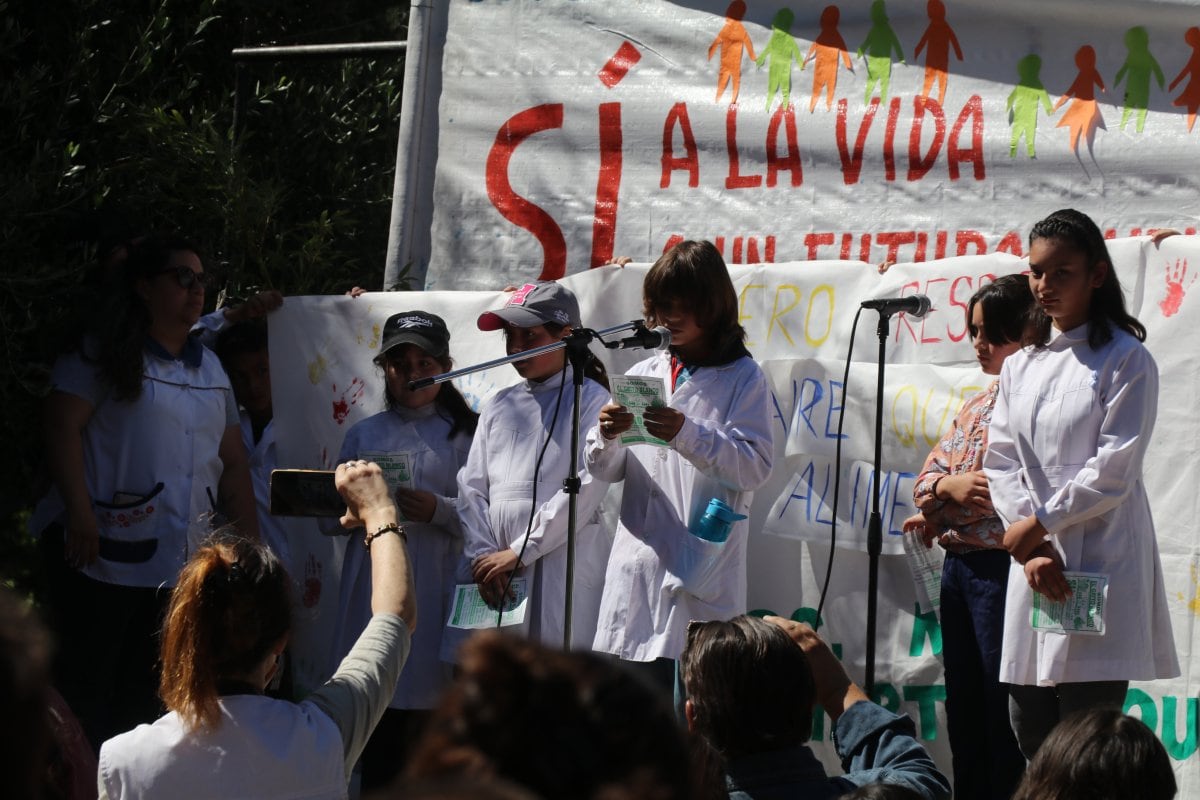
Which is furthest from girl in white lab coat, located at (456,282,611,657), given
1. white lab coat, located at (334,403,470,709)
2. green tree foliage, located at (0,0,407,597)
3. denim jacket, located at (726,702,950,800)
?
denim jacket, located at (726,702,950,800)

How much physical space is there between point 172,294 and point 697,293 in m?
1.83

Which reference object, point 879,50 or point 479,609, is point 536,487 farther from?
point 879,50

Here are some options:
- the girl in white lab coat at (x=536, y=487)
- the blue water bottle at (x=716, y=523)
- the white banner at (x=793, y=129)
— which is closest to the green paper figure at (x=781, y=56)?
the white banner at (x=793, y=129)

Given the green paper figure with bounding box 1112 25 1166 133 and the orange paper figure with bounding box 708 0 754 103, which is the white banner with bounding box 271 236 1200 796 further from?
the orange paper figure with bounding box 708 0 754 103

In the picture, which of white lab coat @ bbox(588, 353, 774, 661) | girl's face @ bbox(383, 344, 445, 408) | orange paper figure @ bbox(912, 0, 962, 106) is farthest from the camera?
orange paper figure @ bbox(912, 0, 962, 106)

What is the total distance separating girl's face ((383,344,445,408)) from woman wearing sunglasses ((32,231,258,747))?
2.02 ft

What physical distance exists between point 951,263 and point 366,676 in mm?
3131

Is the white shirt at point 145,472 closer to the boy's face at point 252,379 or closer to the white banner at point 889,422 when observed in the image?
the boy's face at point 252,379

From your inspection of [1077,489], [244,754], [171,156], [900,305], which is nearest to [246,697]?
[244,754]

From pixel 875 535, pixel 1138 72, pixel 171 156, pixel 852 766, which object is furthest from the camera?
pixel 171 156

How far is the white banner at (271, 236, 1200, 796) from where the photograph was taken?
4.48 m

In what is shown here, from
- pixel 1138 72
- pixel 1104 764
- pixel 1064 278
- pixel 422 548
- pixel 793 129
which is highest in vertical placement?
pixel 1138 72

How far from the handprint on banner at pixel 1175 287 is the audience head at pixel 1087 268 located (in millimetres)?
755

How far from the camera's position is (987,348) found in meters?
4.38
